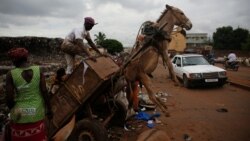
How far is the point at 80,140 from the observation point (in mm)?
5492

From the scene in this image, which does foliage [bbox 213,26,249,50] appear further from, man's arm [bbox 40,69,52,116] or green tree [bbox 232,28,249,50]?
man's arm [bbox 40,69,52,116]

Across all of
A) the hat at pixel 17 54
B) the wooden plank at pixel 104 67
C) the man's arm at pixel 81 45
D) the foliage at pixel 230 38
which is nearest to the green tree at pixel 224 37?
the foliage at pixel 230 38

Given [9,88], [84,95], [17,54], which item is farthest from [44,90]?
[84,95]

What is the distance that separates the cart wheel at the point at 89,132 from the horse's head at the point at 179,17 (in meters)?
3.22

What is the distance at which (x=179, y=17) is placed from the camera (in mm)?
6496

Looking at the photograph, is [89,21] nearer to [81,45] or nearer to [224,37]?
[81,45]

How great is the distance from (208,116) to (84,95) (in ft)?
14.8

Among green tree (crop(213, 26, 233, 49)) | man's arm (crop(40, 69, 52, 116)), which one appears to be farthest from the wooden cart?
green tree (crop(213, 26, 233, 49))

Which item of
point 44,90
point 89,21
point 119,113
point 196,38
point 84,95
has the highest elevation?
point 196,38

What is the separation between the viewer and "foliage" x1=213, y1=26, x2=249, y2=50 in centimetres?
5989

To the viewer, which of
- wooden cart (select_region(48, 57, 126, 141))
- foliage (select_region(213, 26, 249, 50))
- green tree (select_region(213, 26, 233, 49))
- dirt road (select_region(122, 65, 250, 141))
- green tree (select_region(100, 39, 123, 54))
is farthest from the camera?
green tree (select_region(213, 26, 233, 49))

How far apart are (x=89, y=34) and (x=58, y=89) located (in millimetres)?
1574

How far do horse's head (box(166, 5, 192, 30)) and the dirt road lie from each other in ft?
9.05

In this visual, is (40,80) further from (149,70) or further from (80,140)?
(149,70)
